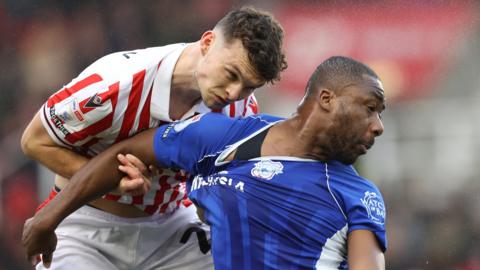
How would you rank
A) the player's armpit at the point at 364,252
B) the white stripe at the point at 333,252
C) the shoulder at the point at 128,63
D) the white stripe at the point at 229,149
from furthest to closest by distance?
1. the shoulder at the point at 128,63
2. the white stripe at the point at 229,149
3. the white stripe at the point at 333,252
4. the player's armpit at the point at 364,252

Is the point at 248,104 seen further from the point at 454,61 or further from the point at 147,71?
the point at 454,61

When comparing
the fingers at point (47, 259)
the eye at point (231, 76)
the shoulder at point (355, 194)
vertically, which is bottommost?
the fingers at point (47, 259)

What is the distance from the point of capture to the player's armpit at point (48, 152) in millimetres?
3928

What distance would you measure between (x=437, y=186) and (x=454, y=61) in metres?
1.00

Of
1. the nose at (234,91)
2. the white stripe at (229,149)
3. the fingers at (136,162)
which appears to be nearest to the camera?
the white stripe at (229,149)

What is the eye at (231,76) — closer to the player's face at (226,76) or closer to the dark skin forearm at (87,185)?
the player's face at (226,76)

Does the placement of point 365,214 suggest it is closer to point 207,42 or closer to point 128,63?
point 207,42

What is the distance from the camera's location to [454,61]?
7727 mm

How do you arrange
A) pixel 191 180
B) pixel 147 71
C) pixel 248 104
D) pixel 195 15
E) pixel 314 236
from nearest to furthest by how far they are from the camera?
pixel 314 236 < pixel 191 180 < pixel 147 71 < pixel 248 104 < pixel 195 15

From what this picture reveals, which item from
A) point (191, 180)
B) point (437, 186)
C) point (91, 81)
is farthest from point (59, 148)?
point (437, 186)

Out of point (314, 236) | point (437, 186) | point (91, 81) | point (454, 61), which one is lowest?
point (437, 186)

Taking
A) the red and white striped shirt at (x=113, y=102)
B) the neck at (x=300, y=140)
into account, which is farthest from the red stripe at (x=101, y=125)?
the neck at (x=300, y=140)

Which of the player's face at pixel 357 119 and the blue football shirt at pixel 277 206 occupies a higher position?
Answer: the player's face at pixel 357 119

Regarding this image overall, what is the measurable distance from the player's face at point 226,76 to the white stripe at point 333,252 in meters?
0.78
